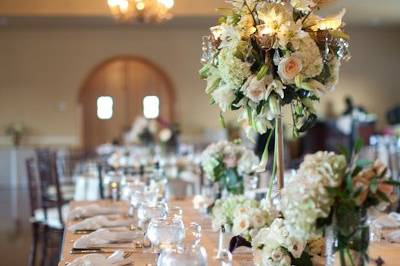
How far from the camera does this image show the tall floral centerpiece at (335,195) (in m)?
1.45

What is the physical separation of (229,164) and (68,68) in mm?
10023

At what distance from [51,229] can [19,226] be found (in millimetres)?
2579

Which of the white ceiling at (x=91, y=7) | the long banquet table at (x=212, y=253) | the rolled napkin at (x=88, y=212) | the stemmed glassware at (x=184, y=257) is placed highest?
the white ceiling at (x=91, y=7)

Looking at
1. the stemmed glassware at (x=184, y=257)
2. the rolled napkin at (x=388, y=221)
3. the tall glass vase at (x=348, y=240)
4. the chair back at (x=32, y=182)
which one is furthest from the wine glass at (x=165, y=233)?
the chair back at (x=32, y=182)

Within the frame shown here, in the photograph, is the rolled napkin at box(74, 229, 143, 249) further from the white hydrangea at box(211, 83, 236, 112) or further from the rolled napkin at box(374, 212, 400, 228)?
the rolled napkin at box(374, 212, 400, 228)

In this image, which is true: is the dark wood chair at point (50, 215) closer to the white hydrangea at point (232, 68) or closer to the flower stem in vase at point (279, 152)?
the flower stem in vase at point (279, 152)

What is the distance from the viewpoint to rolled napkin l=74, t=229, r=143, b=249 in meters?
2.45

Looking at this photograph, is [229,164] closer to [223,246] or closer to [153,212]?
[153,212]

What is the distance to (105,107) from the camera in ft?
42.1

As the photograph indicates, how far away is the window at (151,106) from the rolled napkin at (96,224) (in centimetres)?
993

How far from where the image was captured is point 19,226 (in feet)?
25.0

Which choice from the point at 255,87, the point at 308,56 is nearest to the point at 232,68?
the point at 255,87

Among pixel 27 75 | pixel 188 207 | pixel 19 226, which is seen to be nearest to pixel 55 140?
pixel 27 75

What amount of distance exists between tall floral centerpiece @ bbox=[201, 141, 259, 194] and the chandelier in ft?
16.9
